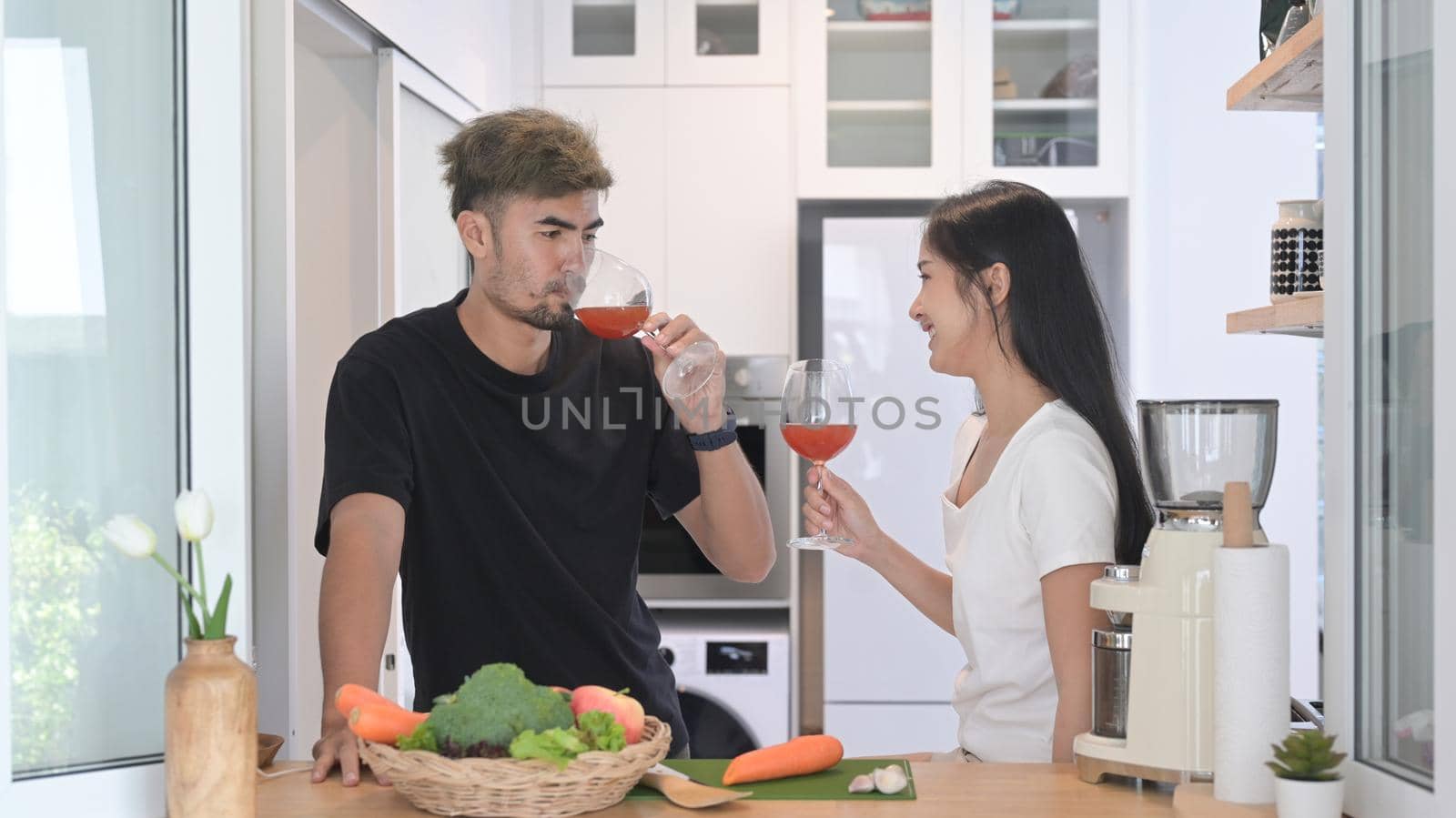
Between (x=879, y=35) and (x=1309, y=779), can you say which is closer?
(x=1309, y=779)

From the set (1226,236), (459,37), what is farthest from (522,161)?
(1226,236)

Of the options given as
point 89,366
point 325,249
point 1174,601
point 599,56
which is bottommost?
point 1174,601

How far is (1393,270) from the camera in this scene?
1.26 m

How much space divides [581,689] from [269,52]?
3.67 ft

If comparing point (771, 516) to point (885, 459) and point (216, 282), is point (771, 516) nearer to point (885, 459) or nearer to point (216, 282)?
point (885, 459)

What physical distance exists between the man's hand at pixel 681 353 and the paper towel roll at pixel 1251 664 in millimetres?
652

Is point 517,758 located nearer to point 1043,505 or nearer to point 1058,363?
point 1043,505

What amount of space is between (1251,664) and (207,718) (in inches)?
38.2

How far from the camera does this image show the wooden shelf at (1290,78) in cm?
169

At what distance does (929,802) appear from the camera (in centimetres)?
136

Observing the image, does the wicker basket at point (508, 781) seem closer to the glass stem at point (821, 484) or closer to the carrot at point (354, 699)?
the carrot at point (354, 699)

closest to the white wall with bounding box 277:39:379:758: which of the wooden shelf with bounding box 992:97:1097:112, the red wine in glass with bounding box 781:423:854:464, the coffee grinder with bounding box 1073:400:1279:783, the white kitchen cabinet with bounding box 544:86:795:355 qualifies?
the red wine in glass with bounding box 781:423:854:464

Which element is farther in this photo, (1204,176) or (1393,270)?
(1204,176)

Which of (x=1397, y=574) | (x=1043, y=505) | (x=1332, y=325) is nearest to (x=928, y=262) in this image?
(x=1043, y=505)
